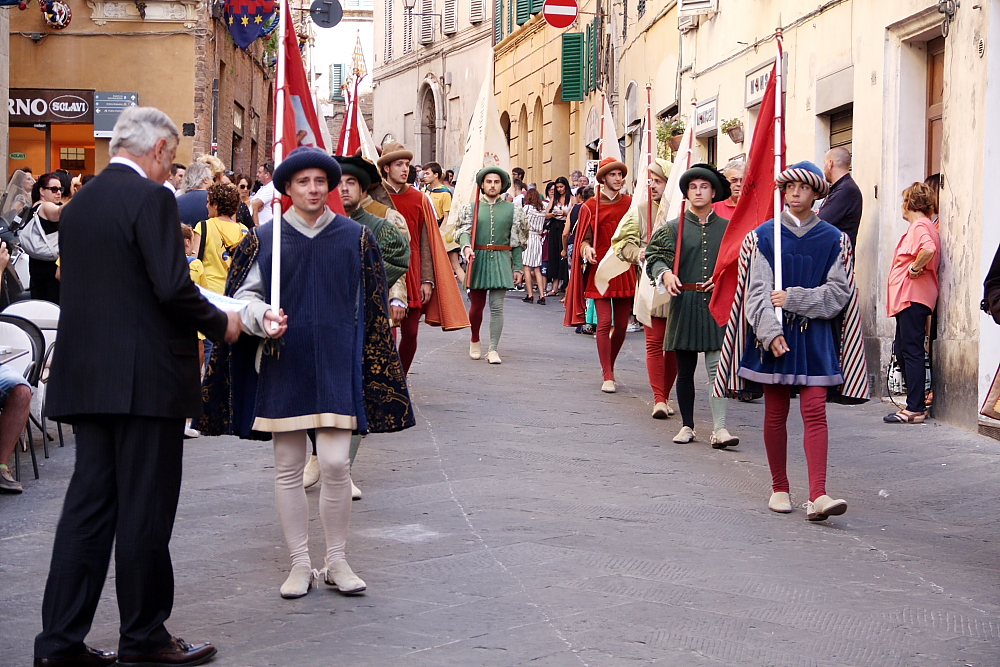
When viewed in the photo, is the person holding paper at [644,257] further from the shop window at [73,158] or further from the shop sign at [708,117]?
the shop window at [73,158]

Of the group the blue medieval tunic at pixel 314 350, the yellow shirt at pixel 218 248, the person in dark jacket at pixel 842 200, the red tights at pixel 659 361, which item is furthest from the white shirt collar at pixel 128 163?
the person in dark jacket at pixel 842 200

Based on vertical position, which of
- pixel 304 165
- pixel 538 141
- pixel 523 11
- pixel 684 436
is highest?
pixel 523 11

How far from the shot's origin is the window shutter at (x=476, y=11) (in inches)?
1651

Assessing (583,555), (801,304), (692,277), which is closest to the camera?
(583,555)

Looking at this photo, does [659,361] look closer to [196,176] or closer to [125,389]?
[196,176]

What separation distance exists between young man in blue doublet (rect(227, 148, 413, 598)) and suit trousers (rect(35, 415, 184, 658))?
32.8 inches

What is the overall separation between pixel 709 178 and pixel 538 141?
2461 centimetres

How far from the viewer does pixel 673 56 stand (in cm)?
2039

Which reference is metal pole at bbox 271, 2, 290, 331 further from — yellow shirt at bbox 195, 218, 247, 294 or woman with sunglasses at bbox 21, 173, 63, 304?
woman with sunglasses at bbox 21, 173, 63, 304

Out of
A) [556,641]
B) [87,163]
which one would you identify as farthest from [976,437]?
[87,163]

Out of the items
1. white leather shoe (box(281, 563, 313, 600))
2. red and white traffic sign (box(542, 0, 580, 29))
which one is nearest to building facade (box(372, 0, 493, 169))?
red and white traffic sign (box(542, 0, 580, 29))

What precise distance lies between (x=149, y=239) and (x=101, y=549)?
1016 millimetres

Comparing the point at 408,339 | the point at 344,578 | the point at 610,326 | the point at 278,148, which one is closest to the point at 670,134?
the point at 610,326

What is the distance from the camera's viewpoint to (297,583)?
214 inches
